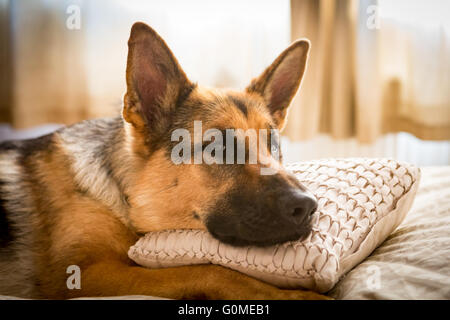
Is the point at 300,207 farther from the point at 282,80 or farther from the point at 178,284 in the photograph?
the point at 282,80

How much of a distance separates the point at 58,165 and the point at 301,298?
44.0 inches

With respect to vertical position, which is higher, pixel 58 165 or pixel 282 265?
pixel 58 165

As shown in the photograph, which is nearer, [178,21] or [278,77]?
[278,77]

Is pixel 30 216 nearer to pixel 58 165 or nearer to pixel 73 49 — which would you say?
pixel 58 165

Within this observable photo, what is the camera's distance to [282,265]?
101 cm

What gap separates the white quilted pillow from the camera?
99 cm

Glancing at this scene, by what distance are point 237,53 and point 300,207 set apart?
8.49ft

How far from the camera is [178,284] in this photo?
1074mm

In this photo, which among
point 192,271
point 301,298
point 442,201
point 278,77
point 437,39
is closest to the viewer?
point 301,298

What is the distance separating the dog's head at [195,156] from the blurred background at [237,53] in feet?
6.40

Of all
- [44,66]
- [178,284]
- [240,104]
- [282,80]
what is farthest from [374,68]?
[44,66]

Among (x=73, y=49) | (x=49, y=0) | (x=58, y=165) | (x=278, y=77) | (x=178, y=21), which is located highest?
(x=49, y=0)

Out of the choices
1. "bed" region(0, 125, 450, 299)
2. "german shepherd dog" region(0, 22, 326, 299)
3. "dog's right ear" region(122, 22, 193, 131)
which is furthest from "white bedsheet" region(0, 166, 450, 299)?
"dog's right ear" region(122, 22, 193, 131)
